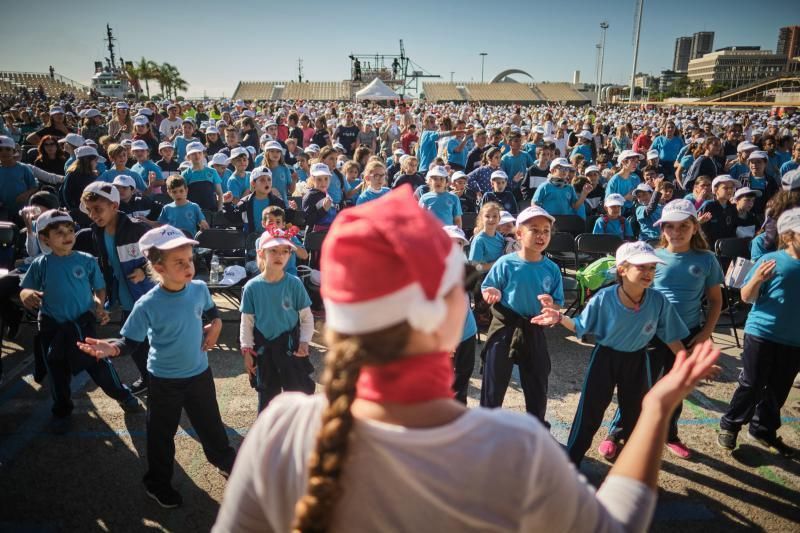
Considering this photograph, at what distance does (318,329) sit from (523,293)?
358 centimetres

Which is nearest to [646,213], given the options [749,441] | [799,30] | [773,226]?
[773,226]

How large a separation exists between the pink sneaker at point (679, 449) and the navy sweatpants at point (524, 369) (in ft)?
4.05

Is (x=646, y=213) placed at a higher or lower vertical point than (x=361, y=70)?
lower

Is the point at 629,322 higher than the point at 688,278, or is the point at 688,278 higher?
the point at 688,278

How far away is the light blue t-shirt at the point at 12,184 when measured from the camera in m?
7.21

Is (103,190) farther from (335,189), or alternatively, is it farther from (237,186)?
(335,189)

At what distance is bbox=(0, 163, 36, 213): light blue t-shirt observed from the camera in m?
7.21

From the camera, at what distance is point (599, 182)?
9734 mm

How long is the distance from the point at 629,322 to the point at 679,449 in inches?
58.8

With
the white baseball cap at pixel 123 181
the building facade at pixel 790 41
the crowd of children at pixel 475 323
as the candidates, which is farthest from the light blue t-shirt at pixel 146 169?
the building facade at pixel 790 41

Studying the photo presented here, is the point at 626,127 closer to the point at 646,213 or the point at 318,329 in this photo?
the point at 646,213

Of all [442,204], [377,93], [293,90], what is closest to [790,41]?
[293,90]

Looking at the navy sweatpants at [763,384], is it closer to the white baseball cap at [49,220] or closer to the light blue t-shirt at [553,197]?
the light blue t-shirt at [553,197]

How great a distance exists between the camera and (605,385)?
3.47m
